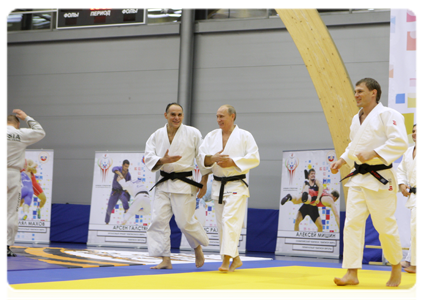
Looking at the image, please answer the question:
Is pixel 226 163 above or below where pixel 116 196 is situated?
above

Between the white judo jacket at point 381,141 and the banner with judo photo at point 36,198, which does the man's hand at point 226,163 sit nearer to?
the white judo jacket at point 381,141

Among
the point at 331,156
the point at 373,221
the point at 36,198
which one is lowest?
the point at 36,198

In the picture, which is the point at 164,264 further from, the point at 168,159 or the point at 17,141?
the point at 17,141

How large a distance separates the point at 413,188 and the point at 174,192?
2405mm

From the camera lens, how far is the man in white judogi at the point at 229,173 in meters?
4.24

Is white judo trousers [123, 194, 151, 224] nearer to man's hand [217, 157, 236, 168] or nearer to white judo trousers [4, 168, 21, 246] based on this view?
white judo trousers [4, 168, 21, 246]

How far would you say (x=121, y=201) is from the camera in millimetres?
8555

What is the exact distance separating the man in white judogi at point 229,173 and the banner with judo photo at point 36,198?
5.24 m

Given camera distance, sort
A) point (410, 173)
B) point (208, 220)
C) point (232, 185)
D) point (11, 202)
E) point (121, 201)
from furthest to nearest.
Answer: point (121, 201) < point (208, 220) < point (11, 202) < point (410, 173) < point (232, 185)

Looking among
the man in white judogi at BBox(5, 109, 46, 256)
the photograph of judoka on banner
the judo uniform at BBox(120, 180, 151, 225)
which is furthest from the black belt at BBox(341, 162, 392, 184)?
the judo uniform at BBox(120, 180, 151, 225)

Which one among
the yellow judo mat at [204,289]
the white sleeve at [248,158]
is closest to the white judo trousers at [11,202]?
the yellow judo mat at [204,289]

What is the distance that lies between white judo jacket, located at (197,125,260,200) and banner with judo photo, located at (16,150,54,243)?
204 inches

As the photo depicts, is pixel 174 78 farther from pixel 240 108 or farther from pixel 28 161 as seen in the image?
pixel 28 161

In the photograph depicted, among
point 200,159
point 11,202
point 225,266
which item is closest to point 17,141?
point 11,202
